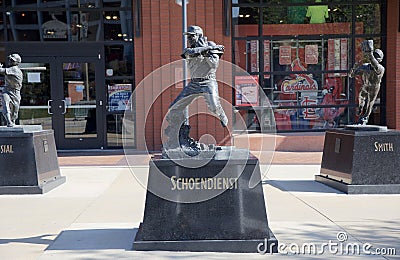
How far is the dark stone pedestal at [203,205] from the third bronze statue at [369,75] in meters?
3.95

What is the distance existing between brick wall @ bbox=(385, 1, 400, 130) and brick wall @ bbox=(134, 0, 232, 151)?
14.3ft

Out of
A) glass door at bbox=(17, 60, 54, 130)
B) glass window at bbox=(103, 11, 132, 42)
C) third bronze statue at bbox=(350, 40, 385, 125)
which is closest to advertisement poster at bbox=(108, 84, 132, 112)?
glass window at bbox=(103, 11, 132, 42)

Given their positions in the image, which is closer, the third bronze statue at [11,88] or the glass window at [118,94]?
the third bronze statue at [11,88]

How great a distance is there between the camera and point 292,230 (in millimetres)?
6594

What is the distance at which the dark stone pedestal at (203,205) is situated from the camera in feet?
18.9

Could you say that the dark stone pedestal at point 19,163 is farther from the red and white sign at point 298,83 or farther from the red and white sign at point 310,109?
the red and white sign at point 310,109

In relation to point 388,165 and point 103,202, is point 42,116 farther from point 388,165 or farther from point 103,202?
point 388,165

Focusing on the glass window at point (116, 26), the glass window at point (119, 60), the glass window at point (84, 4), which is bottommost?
the glass window at point (119, 60)

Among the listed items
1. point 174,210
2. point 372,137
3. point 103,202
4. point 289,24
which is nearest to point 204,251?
point 174,210

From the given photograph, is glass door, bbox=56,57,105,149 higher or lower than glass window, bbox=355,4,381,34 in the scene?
lower

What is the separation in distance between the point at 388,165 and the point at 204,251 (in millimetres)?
4393

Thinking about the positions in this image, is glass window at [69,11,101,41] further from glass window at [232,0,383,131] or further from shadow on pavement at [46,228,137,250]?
shadow on pavement at [46,228,137,250]

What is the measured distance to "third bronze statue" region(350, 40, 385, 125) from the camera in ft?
28.9

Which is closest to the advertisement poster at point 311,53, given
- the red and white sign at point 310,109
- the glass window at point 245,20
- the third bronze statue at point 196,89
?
the red and white sign at point 310,109
